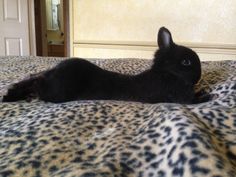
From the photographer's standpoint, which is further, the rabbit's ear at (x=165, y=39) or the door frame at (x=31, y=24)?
the door frame at (x=31, y=24)

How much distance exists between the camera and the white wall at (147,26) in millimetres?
2434

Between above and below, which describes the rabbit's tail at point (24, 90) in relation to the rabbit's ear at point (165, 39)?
below

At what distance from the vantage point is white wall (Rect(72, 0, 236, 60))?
2.43 meters

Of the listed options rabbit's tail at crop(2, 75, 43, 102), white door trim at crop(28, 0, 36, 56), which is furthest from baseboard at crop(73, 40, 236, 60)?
rabbit's tail at crop(2, 75, 43, 102)

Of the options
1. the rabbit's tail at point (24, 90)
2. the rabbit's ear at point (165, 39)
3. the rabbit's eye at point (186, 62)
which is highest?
the rabbit's ear at point (165, 39)

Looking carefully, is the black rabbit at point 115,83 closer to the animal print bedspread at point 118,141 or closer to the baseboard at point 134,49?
the animal print bedspread at point 118,141

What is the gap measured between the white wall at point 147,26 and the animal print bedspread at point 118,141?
193 cm

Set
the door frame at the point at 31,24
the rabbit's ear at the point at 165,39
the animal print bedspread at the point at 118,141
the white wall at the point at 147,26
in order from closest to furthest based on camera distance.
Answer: the animal print bedspread at the point at 118,141 < the rabbit's ear at the point at 165,39 < the white wall at the point at 147,26 < the door frame at the point at 31,24

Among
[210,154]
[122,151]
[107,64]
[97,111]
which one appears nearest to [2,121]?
[97,111]

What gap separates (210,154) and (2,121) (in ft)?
1.48

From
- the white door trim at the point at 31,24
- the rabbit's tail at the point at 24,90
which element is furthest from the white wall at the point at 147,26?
the rabbit's tail at the point at 24,90

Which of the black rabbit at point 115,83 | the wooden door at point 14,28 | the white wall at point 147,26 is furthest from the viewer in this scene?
the wooden door at point 14,28

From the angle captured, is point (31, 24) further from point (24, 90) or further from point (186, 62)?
point (186, 62)

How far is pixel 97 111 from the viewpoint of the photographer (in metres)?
0.61
